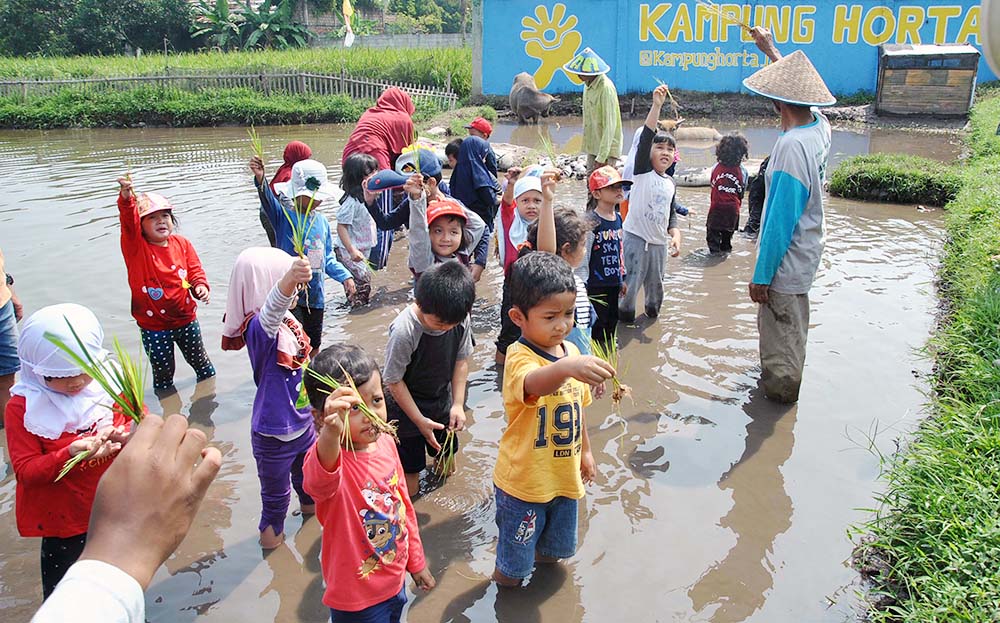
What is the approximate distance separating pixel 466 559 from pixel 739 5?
21.8 m

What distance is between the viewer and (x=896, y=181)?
998cm

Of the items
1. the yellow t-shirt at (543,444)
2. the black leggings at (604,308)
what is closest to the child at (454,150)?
the black leggings at (604,308)

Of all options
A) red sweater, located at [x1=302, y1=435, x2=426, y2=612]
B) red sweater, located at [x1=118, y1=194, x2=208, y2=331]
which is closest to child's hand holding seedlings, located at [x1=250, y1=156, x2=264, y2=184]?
red sweater, located at [x1=118, y1=194, x2=208, y2=331]

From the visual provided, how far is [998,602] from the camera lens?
2592mm

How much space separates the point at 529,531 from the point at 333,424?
3.96 ft

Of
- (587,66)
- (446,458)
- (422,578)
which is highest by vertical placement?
(587,66)

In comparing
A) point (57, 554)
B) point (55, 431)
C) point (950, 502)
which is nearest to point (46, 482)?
point (55, 431)

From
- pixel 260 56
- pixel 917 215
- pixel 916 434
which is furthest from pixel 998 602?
pixel 260 56

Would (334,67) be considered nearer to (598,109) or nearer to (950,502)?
(598,109)

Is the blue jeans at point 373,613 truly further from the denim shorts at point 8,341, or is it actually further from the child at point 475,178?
the child at point 475,178

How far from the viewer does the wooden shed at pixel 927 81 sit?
57.1 ft

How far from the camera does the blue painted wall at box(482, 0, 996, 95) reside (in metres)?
20.3

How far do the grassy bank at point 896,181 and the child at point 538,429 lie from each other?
28.9 ft

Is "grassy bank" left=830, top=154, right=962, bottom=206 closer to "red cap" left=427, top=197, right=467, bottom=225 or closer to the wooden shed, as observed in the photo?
"red cap" left=427, top=197, right=467, bottom=225
